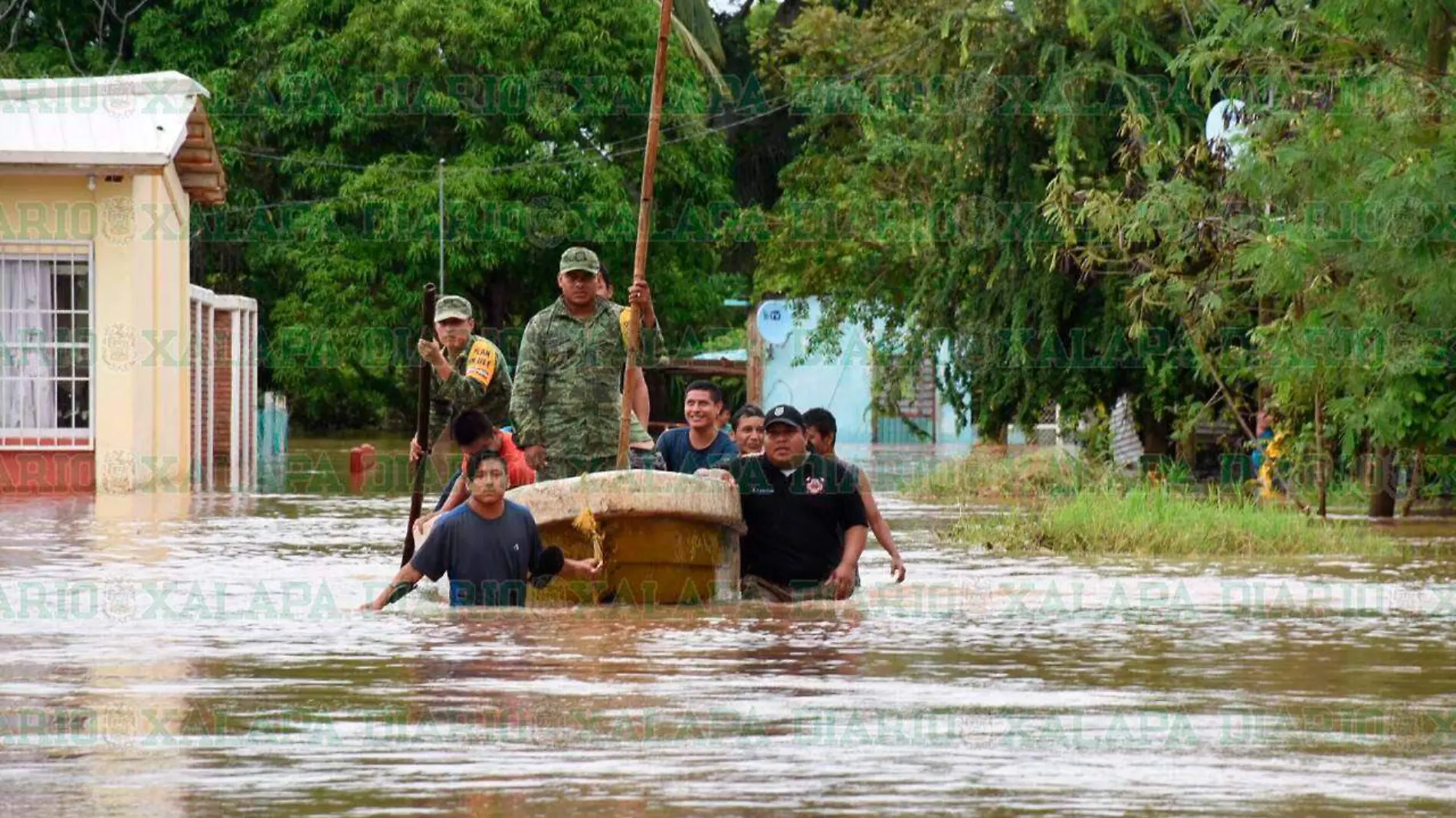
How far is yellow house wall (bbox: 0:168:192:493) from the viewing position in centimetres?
2720

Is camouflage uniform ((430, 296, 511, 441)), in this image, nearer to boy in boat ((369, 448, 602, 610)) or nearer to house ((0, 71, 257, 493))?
boy in boat ((369, 448, 602, 610))

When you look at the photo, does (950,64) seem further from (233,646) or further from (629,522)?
(233,646)

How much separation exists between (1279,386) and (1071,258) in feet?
20.2

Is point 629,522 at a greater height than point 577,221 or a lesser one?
lesser

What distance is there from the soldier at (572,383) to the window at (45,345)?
13.5 meters

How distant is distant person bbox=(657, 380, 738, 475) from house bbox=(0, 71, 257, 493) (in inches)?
482

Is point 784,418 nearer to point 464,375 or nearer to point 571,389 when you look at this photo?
point 571,389

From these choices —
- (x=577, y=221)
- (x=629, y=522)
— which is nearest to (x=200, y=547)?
(x=629, y=522)

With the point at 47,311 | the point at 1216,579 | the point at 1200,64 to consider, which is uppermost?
the point at 1200,64

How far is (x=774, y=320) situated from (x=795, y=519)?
31835 millimetres

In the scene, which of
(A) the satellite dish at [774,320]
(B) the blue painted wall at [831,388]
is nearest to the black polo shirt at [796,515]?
(A) the satellite dish at [774,320]

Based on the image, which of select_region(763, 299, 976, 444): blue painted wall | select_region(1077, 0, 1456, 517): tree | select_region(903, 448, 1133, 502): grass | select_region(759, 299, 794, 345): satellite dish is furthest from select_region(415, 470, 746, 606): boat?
select_region(763, 299, 976, 444): blue painted wall

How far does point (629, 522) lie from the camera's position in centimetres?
1423

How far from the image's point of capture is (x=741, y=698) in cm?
1037
